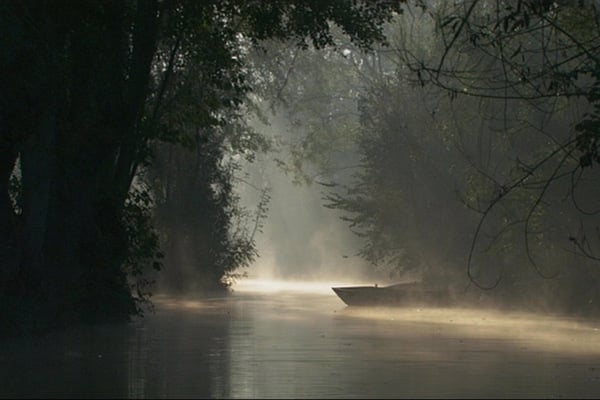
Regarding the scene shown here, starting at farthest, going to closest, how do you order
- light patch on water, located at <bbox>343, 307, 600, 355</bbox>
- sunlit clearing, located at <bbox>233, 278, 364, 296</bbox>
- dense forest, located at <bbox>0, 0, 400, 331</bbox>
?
sunlit clearing, located at <bbox>233, 278, 364, 296</bbox>
light patch on water, located at <bbox>343, 307, 600, 355</bbox>
dense forest, located at <bbox>0, 0, 400, 331</bbox>

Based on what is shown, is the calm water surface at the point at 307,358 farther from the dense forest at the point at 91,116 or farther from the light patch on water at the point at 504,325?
the dense forest at the point at 91,116

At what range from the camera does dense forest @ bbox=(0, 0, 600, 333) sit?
25516 millimetres

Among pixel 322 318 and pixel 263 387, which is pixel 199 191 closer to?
pixel 322 318

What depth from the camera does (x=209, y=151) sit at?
178 ft

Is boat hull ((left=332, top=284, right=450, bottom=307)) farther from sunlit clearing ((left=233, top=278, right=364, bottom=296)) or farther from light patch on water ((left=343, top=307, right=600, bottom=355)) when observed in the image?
sunlit clearing ((left=233, top=278, right=364, bottom=296))

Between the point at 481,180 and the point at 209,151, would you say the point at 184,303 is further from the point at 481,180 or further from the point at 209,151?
the point at 481,180

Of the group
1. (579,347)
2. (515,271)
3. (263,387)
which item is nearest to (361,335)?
(579,347)

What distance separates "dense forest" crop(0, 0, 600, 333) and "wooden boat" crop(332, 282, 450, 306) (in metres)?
2.41

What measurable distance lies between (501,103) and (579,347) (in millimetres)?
20766

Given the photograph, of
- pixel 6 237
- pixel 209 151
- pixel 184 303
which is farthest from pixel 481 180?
pixel 6 237

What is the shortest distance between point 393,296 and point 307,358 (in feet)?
76.2

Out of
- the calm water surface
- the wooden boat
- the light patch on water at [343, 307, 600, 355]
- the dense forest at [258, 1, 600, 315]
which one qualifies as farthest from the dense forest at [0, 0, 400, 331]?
the wooden boat

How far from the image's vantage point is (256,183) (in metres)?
122

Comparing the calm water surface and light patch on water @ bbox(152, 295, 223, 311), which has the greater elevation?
light patch on water @ bbox(152, 295, 223, 311)
